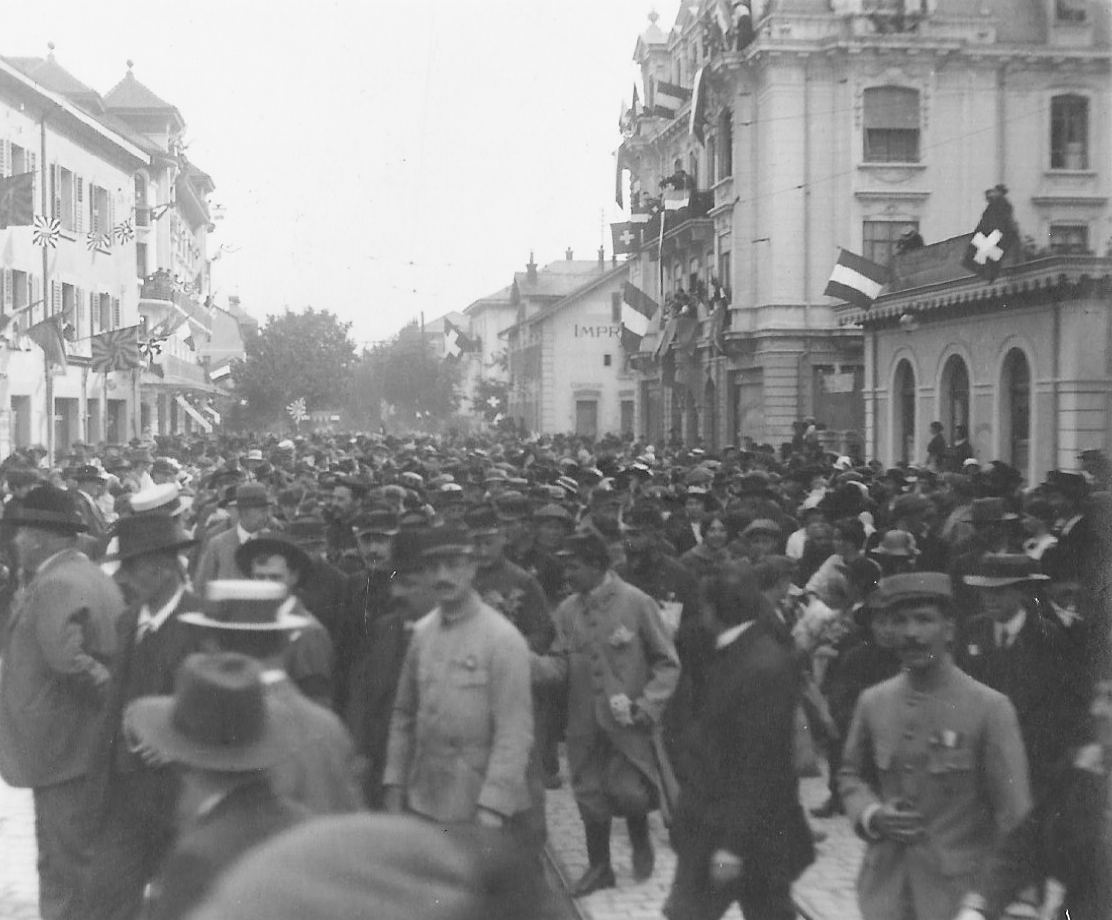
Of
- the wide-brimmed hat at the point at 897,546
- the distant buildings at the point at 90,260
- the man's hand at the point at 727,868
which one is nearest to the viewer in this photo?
the man's hand at the point at 727,868

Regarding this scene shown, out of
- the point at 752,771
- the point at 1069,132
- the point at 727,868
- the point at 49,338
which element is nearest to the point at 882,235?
the point at 1069,132

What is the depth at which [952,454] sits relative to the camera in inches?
877

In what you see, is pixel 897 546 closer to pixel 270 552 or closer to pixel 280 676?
pixel 270 552

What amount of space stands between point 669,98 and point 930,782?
136 ft

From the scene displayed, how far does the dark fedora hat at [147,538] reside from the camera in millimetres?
5484

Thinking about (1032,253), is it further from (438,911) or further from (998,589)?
(438,911)

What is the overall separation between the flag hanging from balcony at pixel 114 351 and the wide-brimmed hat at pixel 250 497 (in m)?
22.6

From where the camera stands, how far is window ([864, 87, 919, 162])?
37156 mm

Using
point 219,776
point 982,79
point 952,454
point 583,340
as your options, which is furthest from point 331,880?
point 583,340

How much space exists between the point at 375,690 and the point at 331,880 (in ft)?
12.7

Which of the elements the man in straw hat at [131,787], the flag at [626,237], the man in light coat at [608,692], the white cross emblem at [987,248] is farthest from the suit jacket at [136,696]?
the flag at [626,237]

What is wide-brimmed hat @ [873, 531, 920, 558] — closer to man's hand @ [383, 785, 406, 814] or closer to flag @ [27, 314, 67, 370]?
man's hand @ [383, 785, 406, 814]

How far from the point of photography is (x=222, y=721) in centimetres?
345

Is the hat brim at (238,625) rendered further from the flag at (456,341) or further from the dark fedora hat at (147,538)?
the flag at (456,341)
